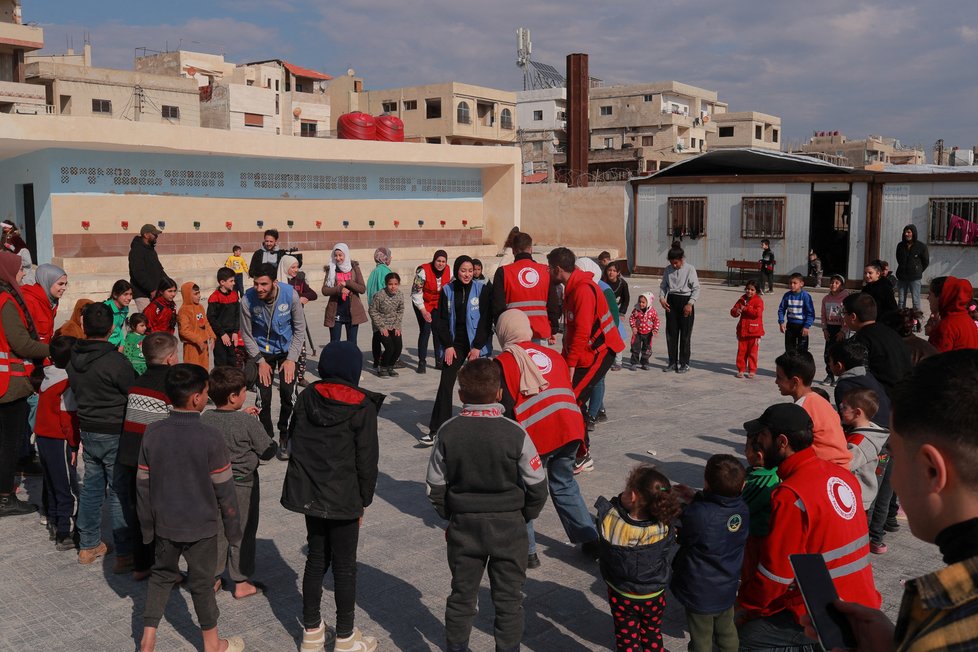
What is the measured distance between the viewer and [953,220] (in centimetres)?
1920

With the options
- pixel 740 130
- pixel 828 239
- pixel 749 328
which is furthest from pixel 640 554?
pixel 740 130

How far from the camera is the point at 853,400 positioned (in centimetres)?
472

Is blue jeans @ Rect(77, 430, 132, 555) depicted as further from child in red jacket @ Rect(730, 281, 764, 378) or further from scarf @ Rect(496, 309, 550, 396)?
child in red jacket @ Rect(730, 281, 764, 378)

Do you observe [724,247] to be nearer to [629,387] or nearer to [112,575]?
[629,387]

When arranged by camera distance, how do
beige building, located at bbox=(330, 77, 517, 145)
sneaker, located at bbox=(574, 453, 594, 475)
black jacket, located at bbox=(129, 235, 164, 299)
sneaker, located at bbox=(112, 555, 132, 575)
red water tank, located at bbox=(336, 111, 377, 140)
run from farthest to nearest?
beige building, located at bbox=(330, 77, 517, 145), red water tank, located at bbox=(336, 111, 377, 140), black jacket, located at bbox=(129, 235, 164, 299), sneaker, located at bbox=(574, 453, 594, 475), sneaker, located at bbox=(112, 555, 132, 575)

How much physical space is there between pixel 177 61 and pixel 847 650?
2181 inches

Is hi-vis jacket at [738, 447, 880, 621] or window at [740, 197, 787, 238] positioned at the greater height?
window at [740, 197, 787, 238]

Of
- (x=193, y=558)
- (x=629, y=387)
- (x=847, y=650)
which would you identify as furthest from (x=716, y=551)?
(x=629, y=387)

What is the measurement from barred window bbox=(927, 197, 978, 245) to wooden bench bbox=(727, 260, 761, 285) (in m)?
4.21

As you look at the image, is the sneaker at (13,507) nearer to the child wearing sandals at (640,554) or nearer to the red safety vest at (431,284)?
the child wearing sandals at (640,554)

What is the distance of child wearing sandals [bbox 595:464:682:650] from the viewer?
3.62 meters

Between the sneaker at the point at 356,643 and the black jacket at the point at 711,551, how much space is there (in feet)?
5.08

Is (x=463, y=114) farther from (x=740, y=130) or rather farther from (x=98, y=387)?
(x=98, y=387)

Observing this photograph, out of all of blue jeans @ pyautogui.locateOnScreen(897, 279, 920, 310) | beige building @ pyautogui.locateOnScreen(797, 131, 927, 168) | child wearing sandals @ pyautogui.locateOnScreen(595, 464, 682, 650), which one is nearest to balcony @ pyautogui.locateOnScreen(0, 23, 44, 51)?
blue jeans @ pyautogui.locateOnScreen(897, 279, 920, 310)
